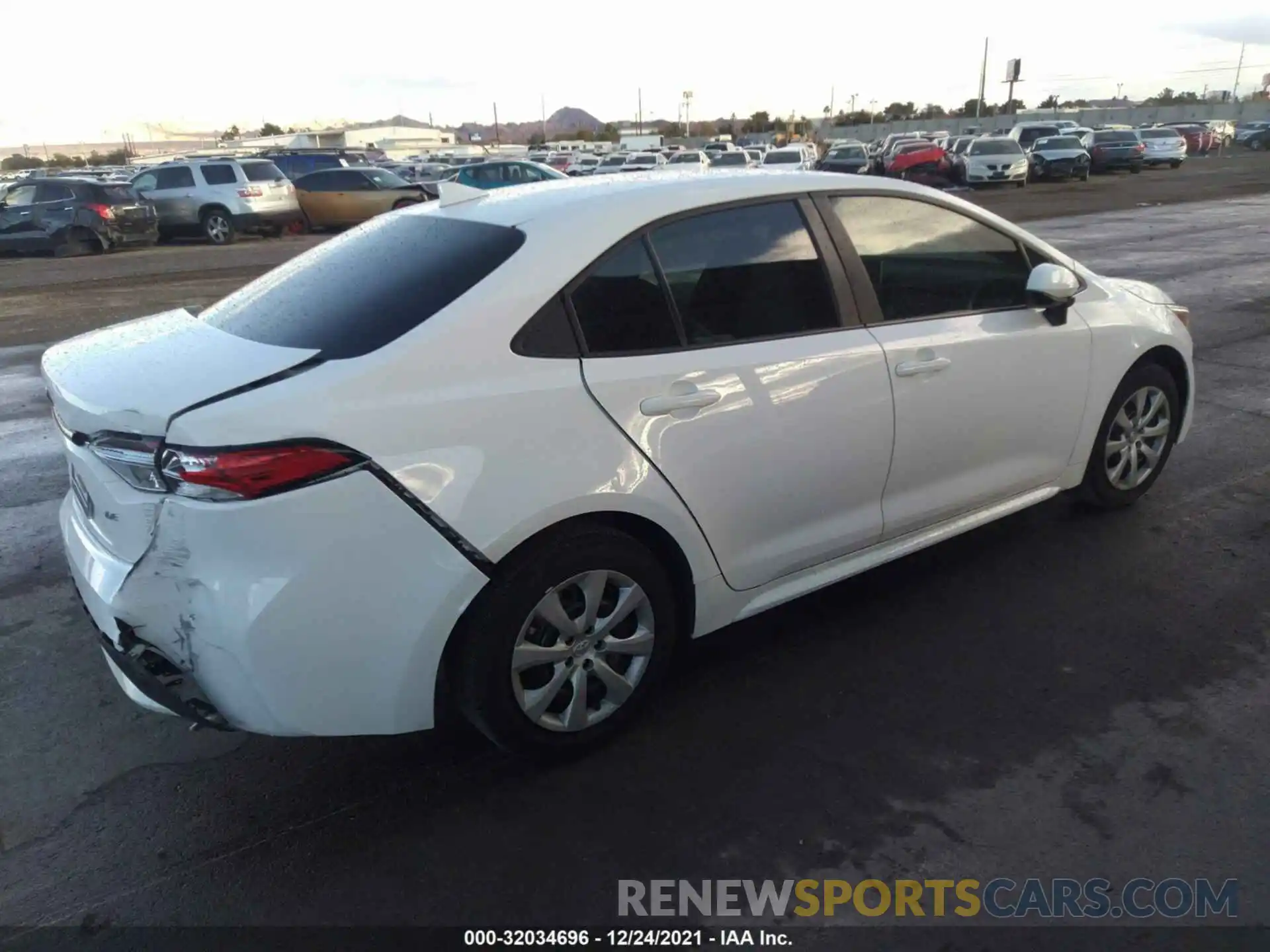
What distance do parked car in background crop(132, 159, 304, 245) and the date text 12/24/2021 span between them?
839 inches

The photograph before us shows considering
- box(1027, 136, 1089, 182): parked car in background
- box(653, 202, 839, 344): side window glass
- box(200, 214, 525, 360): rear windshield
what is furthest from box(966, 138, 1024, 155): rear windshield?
box(200, 214, 525, 360): rear windshield

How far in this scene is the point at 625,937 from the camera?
7.96 feet

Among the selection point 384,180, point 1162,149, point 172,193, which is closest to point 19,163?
point 172,193

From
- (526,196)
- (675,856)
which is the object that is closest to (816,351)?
(526,196)

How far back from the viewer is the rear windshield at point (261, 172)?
2116 centimetres

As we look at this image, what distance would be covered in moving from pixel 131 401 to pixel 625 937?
1.87 m

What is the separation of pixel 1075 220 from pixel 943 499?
17461 millimetres

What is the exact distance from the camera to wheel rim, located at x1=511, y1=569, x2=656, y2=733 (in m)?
2.84

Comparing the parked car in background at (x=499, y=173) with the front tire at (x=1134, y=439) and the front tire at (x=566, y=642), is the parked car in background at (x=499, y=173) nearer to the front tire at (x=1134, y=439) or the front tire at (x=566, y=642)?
the front tire at (x=1134, y=439)

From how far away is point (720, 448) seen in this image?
3.08 metres

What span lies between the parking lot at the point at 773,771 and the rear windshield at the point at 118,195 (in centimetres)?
1773

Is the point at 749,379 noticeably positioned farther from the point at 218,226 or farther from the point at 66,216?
the point at 218,226

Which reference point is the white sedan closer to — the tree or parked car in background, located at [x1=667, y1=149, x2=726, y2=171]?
parked car in background, located at [x1=667, y1=149, x2=726, y2=171]

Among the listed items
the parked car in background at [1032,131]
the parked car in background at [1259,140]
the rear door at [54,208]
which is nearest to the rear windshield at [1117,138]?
the parked car in background at [1032,131]
